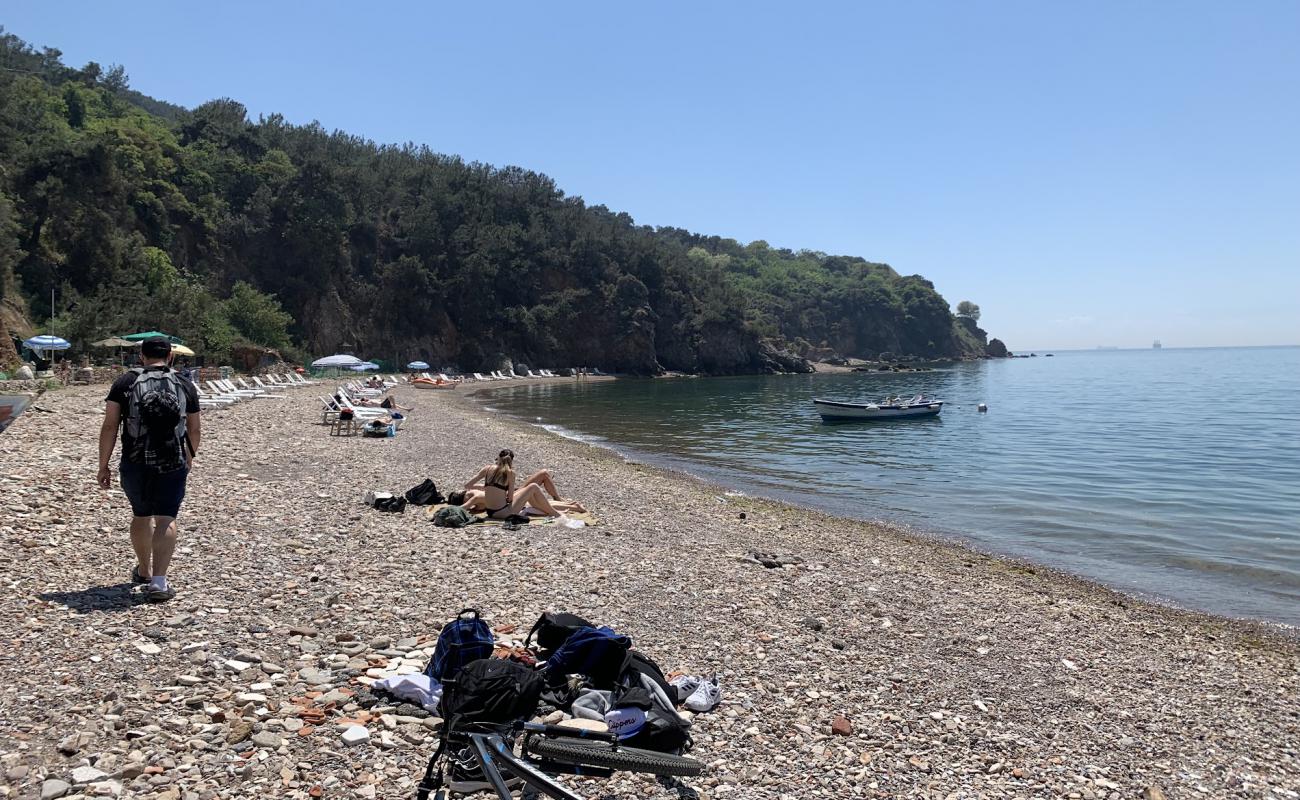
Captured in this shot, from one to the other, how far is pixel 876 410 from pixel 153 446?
37.1 m

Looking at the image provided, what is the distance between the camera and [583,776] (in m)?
4.05

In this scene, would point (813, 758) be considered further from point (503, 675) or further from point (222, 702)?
point (222, 702)

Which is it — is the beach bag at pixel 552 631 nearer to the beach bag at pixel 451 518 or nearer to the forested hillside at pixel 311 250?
the beach bag at pixel 451 518

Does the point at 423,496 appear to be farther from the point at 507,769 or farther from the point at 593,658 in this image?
the point at 507,769

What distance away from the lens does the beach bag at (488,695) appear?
405cm

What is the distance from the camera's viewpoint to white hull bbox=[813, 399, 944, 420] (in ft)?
127

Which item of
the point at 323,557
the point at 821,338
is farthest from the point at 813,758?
the point at 821,338

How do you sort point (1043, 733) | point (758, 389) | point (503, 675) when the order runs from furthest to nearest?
1. point (758, 389)
2. point (1043, 733)
3. point (503, 675)

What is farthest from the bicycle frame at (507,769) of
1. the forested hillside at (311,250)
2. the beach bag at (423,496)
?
the forested hillside at (311,250)

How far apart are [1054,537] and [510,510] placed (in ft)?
33.6

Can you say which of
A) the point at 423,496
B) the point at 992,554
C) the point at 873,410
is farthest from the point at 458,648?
the point at 873,410

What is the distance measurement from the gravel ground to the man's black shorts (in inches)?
30.8

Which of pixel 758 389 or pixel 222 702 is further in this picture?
pixel 758 389

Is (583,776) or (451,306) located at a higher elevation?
(451,306)
